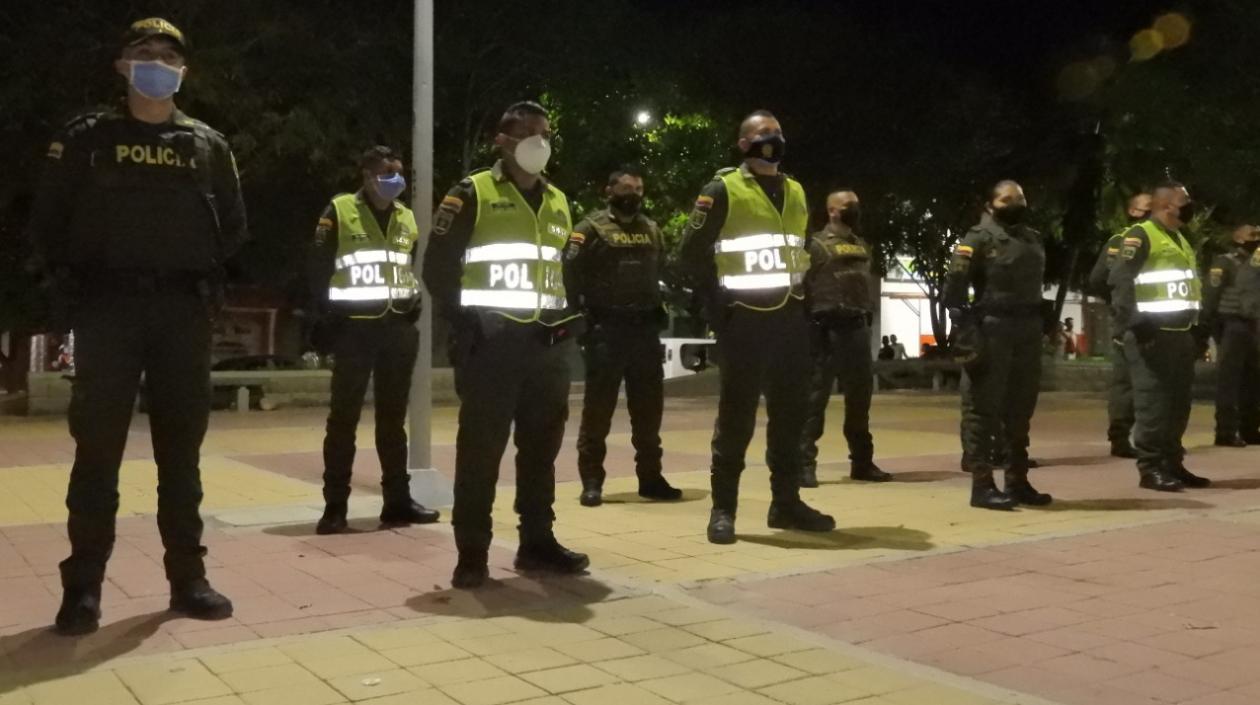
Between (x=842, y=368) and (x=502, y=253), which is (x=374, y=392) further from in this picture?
(x=842, y=368)

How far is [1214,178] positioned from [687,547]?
14.1 meters

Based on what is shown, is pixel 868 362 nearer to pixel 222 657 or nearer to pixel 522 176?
pixel 522 176

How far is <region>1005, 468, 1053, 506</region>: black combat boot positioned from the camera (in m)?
7.49

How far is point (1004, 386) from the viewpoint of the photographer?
736cm

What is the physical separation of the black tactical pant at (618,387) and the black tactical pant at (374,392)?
4.47ft

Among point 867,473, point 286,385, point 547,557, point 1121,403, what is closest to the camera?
point 547,557

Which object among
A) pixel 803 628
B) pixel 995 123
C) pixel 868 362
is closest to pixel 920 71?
pixel 995 123

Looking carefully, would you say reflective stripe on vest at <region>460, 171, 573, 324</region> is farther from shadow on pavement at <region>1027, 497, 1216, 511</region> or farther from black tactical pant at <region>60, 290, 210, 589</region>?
shadow on pavement at <region>1027, 497, 1216, 511</region>

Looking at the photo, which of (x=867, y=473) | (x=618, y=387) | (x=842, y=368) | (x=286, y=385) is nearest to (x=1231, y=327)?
(x=867, y=473)

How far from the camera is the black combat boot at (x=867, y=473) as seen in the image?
902 cm

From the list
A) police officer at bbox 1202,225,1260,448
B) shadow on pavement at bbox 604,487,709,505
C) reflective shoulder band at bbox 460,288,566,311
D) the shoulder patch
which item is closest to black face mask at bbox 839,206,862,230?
shadow on pavement at bbox 604,487,709,505

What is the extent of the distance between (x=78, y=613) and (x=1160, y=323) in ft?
22.0

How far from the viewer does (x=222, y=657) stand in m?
4.15

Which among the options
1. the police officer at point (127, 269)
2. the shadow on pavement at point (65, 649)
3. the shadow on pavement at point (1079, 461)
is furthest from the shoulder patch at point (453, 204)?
the shadow on pavement at point (1079, 461)
